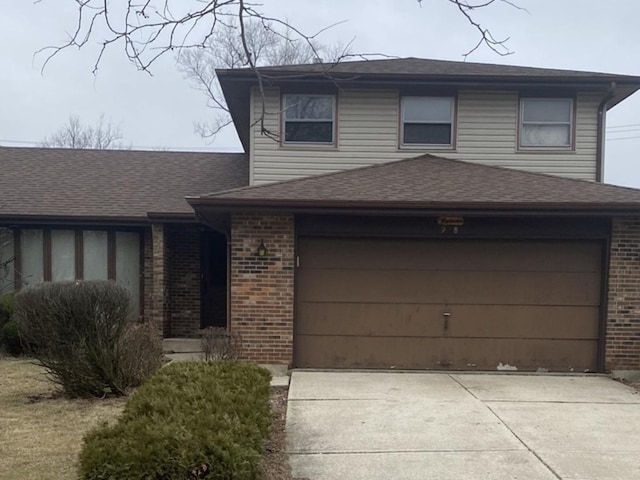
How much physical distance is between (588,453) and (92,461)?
4.14 metres

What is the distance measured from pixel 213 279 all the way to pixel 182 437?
8.10 m

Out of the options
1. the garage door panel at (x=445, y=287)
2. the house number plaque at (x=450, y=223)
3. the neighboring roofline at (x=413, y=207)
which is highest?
the neighboring roofline at (x=413, y=207)

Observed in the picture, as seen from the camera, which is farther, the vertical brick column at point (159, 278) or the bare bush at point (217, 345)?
the vertical brick column at point (159, 278)

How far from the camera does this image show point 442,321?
816 cm

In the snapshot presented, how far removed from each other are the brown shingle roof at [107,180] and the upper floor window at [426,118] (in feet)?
13.1

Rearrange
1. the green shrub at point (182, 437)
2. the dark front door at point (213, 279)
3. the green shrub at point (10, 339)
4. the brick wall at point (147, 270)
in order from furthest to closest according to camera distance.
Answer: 1. the dark front door at point (213, 279)
2. the brick wall at point (147, 270)
3. the green shrub at point (10, 339)
4. the green shrub at point (182, 437)

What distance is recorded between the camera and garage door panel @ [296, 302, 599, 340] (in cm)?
815

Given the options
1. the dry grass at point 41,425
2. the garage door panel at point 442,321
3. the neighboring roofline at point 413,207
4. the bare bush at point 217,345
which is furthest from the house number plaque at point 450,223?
the dry grass at point 41,425

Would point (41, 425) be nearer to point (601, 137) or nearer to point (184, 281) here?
point (184, 281)

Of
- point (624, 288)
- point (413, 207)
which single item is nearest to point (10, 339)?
point (413, 207)

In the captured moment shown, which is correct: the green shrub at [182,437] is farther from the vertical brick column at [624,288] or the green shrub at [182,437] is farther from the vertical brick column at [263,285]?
the vertical brick column at [624,288]

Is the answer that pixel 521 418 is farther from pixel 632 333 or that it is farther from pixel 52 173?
pixel 52 173

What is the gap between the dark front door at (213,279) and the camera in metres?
11.2

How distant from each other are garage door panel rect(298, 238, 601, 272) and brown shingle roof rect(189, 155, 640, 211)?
76 centimetres
